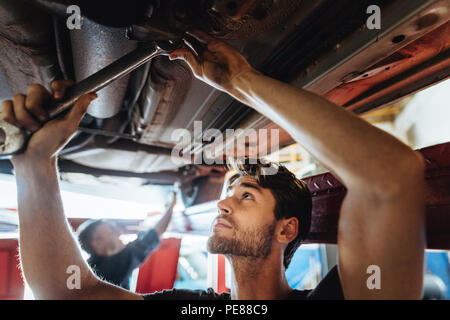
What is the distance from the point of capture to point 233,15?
673mm

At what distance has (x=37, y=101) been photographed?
72 centimetres

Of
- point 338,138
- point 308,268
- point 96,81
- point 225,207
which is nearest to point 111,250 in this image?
point 225,207

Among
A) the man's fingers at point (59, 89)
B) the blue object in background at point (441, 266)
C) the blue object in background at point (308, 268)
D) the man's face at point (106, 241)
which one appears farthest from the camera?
the blue object in background at point (308, 268)

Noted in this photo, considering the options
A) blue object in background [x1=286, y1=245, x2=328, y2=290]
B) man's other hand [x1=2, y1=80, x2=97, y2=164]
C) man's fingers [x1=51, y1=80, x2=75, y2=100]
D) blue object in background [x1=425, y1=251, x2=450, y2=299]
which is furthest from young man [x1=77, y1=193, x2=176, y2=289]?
blue object in background [x1=425, y1=251, x2=450, y2=299]

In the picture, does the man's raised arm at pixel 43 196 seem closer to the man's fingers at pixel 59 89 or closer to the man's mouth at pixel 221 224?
the man's fingers at pixel 59 89

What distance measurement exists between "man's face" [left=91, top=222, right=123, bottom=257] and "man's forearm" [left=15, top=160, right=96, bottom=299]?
1.14m

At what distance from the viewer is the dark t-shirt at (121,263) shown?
179cm

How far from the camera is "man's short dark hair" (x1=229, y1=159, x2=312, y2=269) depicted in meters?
1.17

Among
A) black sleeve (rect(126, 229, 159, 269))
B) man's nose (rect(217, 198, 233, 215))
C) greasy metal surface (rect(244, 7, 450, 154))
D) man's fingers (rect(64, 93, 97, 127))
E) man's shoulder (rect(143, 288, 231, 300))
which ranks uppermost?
greasy metal surface (rect(244, 7, 450, 154))

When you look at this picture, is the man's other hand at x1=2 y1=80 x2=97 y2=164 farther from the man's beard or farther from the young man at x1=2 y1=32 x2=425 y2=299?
the man's beard

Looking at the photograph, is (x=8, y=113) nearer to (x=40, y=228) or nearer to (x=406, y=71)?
(x=40, y=228)

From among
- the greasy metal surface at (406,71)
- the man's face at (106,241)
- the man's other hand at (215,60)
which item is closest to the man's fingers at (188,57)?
the man's other hand at (215,60)

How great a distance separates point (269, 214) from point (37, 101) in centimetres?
91

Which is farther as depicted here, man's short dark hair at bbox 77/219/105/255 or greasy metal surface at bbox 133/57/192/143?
man's short dark hair at bbox 77/219/105/255
